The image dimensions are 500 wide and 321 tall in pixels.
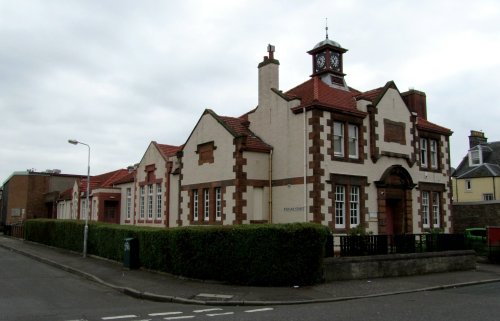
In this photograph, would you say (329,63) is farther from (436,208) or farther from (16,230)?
(16,230)

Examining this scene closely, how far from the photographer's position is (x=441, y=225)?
→ 2642cm

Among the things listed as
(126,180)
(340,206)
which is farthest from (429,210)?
(126,180)

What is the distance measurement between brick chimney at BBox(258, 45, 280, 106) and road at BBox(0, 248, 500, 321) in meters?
12.6

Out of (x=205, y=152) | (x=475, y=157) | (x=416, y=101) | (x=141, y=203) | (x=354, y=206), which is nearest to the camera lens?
(x=354, y=206)

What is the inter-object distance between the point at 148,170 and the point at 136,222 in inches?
173

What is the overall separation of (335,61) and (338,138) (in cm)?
643

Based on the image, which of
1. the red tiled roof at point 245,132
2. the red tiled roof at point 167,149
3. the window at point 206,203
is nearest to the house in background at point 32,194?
the red tiled roof at point 167,149

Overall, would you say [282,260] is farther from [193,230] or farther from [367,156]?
[367,156]

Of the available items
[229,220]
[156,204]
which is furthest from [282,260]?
[156,204]

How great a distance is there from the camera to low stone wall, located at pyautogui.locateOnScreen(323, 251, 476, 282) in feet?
52.7

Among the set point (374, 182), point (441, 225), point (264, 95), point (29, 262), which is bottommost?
point (29, 262)

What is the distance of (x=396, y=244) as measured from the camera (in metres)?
18.5

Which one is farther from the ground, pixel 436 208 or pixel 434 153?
pixel 434 153

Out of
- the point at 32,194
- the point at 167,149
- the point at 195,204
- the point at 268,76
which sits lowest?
the point at 195,204
